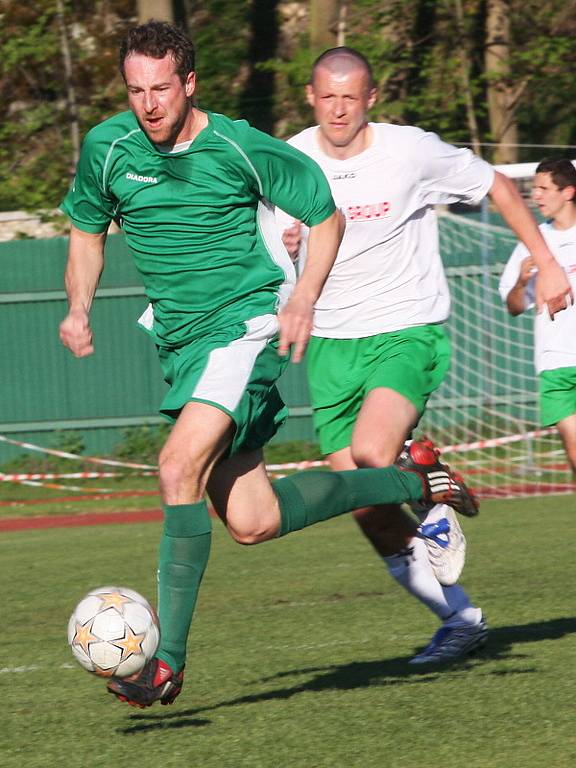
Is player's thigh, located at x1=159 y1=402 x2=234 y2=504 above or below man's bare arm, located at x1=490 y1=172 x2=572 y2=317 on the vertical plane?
below

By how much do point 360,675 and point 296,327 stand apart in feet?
5.07

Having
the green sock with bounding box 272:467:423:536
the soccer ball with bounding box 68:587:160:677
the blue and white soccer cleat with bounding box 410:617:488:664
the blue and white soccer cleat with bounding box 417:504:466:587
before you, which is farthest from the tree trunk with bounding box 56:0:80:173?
the soccer ball with bounding box 68:587:160:677

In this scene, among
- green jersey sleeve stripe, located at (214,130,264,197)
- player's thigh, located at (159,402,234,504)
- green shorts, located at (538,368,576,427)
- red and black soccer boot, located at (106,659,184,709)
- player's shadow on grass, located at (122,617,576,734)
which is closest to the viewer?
red and black soccer boot, located at (106,659,184,709)

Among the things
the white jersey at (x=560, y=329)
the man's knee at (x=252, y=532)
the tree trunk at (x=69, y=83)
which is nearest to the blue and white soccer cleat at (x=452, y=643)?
the man's knee at (x=252, y=532)

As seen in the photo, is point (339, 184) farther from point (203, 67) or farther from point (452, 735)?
point (203, 67)

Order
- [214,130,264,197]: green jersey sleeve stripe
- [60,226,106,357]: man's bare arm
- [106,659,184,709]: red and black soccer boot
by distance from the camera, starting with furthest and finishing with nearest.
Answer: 1. [60,226,106,357]: man's bare arm
2. [214,130,264,197]: green jersey sleeve stripe
3. [106,659,184,709]: red and black soccer boot

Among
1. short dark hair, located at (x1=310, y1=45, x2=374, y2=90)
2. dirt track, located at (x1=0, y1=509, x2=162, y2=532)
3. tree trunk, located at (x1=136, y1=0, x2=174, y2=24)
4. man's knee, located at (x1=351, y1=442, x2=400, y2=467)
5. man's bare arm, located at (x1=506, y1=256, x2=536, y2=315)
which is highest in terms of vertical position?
tree trunk, located at (x1=136, y1=0, x2=174, y2=24)

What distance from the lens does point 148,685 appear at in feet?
14.2

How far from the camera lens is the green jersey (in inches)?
183

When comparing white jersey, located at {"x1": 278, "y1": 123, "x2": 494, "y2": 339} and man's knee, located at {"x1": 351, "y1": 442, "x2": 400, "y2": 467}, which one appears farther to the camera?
white jersey, located at {"x1": 278, "y1": 123, "x2": 494, "y2": 339}

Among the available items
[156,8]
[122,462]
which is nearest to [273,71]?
[156,8]

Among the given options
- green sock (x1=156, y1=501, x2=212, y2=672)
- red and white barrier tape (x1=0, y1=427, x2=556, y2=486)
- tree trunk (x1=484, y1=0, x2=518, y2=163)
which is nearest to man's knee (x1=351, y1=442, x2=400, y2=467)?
green sock (x1=156, y1=501, x2=212, y2=672)

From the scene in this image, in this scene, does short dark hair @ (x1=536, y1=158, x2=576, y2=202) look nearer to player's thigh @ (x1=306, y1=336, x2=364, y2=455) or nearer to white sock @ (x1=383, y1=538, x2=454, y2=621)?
player's thigh @ (x1=306, y1=336, x2=364, y2=455)

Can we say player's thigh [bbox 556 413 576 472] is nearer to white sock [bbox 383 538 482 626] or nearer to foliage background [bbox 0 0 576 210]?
white sock [bbox 383 538 482 626]
